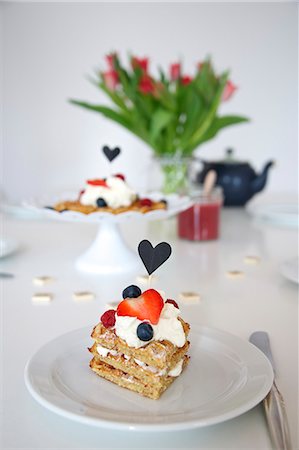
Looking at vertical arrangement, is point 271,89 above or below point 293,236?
above

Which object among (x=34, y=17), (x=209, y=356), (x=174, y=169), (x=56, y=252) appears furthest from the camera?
(x=34, y=17)

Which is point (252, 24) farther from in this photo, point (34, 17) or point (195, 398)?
point (195, 398)

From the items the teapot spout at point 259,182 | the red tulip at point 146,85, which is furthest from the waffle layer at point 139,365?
the teapot spout at point 259,182

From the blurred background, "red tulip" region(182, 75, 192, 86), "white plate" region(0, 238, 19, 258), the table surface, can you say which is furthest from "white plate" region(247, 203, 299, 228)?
the blurred background

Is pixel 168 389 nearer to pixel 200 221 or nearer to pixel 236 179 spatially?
pixel 200 221

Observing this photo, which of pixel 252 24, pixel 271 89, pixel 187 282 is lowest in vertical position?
pixel 187 282

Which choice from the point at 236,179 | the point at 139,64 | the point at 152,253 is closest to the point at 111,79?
the point at 139,64

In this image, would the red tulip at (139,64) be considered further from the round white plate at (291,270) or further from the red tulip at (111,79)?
the round white plate at (291,270)

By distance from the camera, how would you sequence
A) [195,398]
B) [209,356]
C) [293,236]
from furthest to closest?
[293,236] → [209,356] → [195,398]

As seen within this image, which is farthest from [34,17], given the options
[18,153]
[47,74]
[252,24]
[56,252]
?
[56,252]
